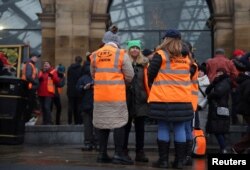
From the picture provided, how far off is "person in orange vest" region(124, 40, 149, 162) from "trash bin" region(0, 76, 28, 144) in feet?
6.69

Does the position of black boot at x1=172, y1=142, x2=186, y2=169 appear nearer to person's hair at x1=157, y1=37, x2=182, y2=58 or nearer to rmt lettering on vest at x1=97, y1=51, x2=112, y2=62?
person's hair at x1=157, y1=37, x2=182, y2=58

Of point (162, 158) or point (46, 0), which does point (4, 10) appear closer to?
point (46, 0)

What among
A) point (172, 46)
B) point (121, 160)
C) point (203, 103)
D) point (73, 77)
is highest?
point (172, 46)

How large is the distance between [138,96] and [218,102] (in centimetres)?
232

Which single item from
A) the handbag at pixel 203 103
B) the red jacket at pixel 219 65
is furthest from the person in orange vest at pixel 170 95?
the red jacket at pixel 219 65

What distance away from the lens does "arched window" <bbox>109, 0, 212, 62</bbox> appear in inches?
760

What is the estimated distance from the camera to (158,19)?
1948 centimetres

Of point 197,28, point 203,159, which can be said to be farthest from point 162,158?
point 197,28

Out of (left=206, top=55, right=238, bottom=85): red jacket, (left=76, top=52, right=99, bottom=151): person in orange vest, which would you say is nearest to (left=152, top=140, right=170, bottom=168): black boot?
(left=76, top=52, right=99, bottom=151): person in orange vest

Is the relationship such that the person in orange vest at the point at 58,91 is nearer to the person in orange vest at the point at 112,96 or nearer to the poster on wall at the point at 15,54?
the poster on wall at the point at 15,54

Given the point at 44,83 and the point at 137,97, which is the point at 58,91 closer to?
the point at 44,83

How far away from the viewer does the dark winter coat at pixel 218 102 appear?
34.4ft

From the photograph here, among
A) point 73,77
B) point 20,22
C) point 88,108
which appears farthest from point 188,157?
point 20,22

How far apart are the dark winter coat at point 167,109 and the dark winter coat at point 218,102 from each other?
258 cm
